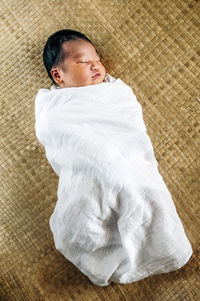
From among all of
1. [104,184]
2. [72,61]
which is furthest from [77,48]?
[104,184]

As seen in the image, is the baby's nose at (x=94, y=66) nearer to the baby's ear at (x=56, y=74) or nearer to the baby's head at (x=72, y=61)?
the baby's head at (x=72, y=61)

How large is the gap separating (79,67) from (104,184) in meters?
0.37

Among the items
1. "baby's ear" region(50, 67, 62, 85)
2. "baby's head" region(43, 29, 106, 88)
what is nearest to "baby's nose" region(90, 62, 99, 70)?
"baby's head" region(43, 29, 106, 88)

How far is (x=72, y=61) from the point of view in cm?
85

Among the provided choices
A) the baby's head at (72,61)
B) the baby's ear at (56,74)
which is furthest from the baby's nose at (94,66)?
the baby's ear at (56,74)

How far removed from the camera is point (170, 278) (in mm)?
879

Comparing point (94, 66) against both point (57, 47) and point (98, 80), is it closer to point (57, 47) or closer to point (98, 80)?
point (98, 80)

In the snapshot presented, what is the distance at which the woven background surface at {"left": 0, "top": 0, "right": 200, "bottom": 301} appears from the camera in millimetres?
917

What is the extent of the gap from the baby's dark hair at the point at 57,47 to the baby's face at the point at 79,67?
2 cm

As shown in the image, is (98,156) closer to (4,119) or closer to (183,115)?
(183,115)

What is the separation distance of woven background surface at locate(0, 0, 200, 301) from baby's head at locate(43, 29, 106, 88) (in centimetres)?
12

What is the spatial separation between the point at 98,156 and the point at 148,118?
0.31 metres

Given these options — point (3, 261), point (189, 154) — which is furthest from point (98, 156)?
point (3, 261)

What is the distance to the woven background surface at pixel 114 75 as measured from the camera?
0.92m
